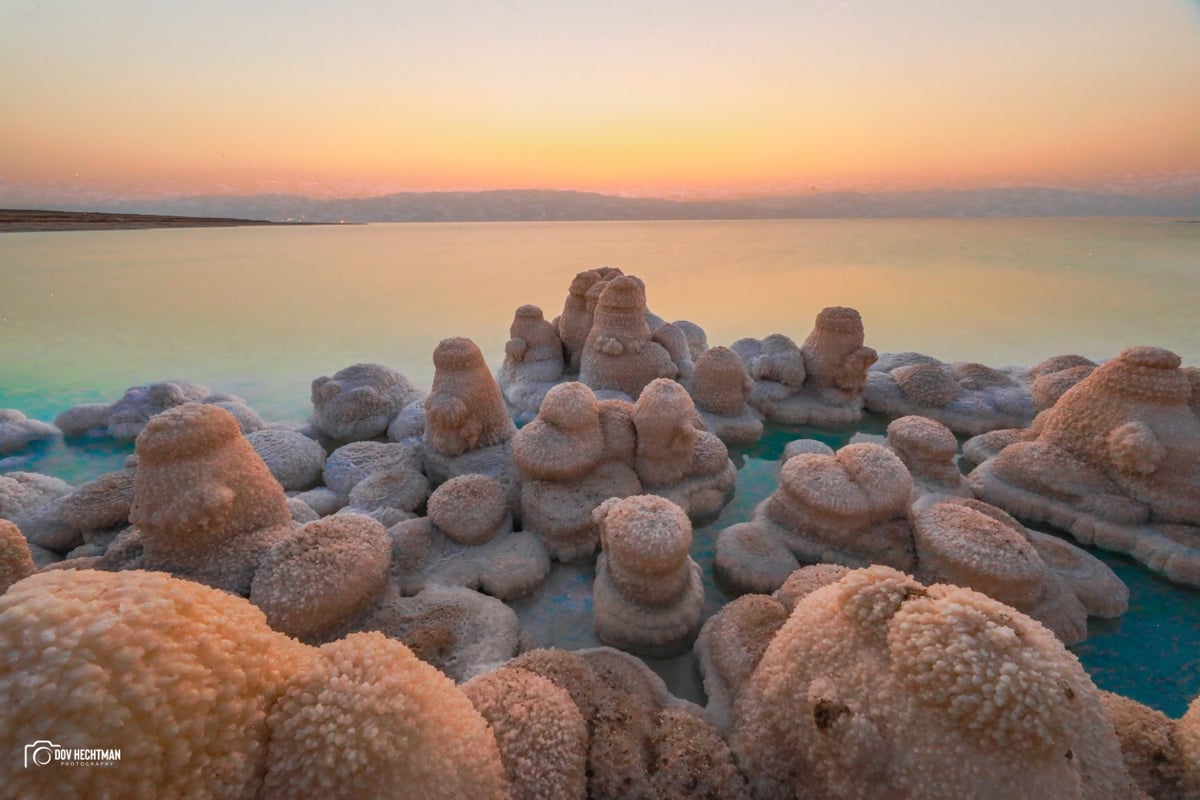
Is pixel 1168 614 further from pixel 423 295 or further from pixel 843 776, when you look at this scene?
pixel 423 295

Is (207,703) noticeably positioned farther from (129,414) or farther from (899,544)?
(129,414)

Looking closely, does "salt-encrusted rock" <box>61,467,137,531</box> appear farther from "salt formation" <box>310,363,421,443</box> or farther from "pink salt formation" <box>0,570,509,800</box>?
"pink salt formation" <box>0,570,509,800</box>

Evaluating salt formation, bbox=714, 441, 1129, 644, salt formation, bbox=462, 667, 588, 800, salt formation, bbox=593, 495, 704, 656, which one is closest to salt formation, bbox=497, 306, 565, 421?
salt formation, bbox=714, 441, 1129, 644

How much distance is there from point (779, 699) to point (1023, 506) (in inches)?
177

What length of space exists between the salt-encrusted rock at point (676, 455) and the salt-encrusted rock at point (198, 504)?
3.12 m

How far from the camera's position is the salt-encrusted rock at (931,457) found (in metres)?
5.17

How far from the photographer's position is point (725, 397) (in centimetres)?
730

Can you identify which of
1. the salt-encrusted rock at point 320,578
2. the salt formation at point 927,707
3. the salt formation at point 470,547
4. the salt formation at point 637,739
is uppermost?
the salt formation at point 927,707

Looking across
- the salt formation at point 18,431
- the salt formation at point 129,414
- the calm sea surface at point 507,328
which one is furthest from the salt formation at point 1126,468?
the salt formation at point 18,431

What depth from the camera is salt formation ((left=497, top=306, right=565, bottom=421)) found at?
8422 millimetres

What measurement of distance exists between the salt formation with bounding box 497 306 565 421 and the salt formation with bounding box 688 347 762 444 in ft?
7.89

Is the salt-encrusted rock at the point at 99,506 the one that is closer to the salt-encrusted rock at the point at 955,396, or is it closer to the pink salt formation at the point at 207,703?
the pink salt formation at the point at 207,703

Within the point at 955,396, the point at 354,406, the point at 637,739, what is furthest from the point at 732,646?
the point at 955,396

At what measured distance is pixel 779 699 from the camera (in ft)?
7.52
